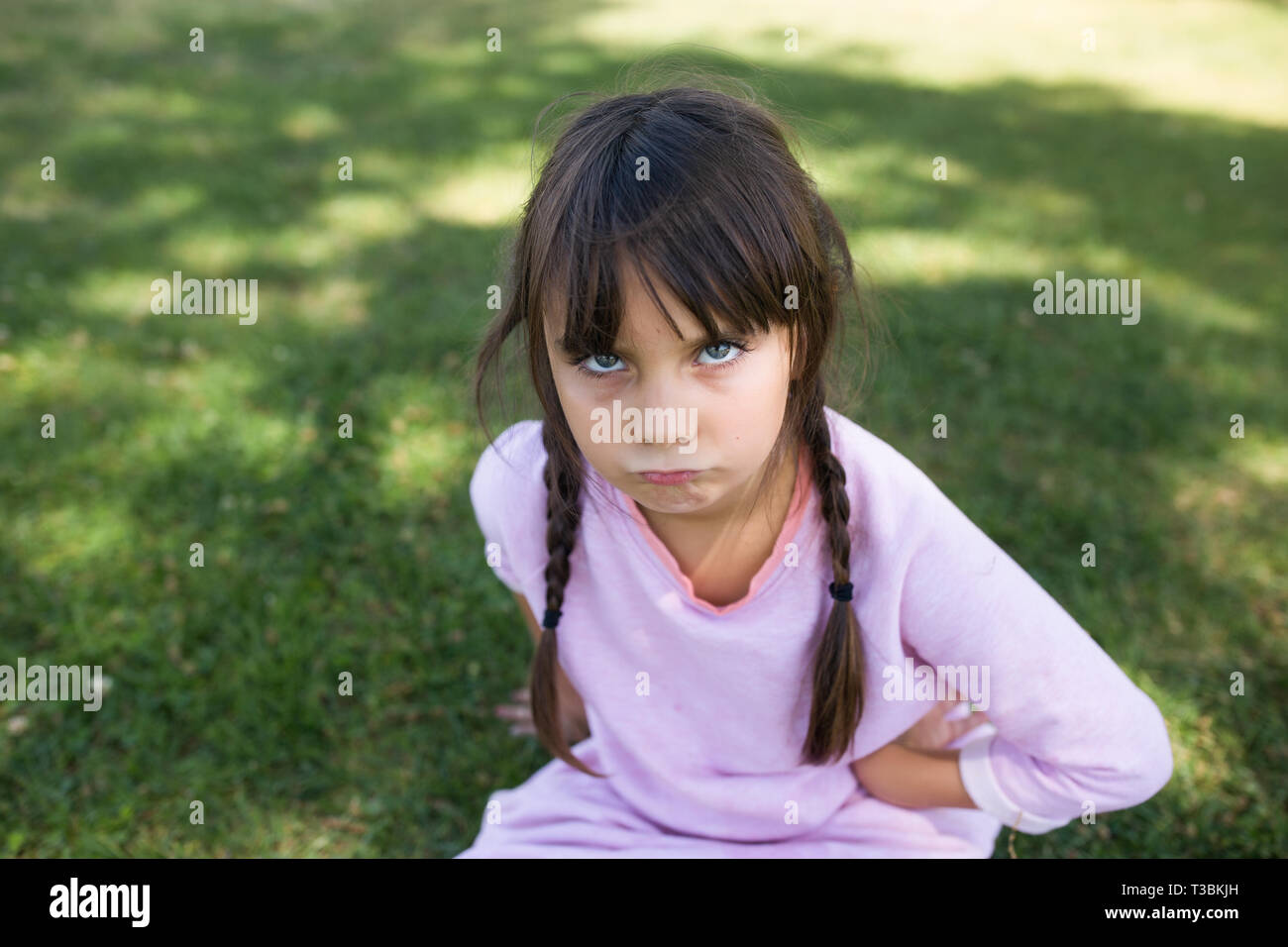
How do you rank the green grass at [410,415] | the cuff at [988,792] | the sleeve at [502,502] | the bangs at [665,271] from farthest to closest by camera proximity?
the green grass at [410,415] < the sleeve at [502,502] < the cuff at [988,792] < the bangs at [665,271]

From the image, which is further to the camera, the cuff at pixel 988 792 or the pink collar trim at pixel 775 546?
the cuff at pixel 988 792

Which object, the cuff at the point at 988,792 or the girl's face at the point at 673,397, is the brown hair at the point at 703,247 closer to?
the girl's face at the point at 673,397

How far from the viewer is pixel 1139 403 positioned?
3580 millimetres

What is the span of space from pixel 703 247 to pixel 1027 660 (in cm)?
82

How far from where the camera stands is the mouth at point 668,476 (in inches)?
56.7

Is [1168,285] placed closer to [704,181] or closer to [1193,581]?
[1193,581]

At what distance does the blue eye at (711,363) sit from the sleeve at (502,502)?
48 cm

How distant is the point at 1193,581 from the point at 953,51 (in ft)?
19.7

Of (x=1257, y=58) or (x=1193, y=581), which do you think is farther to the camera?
(x=1257, y=58)

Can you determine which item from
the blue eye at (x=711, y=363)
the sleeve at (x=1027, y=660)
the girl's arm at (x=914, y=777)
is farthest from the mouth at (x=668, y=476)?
the girl's arm at (x=914, y=777)

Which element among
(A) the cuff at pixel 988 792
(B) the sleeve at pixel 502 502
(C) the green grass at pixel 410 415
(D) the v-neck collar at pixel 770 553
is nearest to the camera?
(D) the v-neck collar at pixel 770 553

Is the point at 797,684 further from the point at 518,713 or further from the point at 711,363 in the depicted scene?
the point at 518,713

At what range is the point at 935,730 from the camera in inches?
78.5
